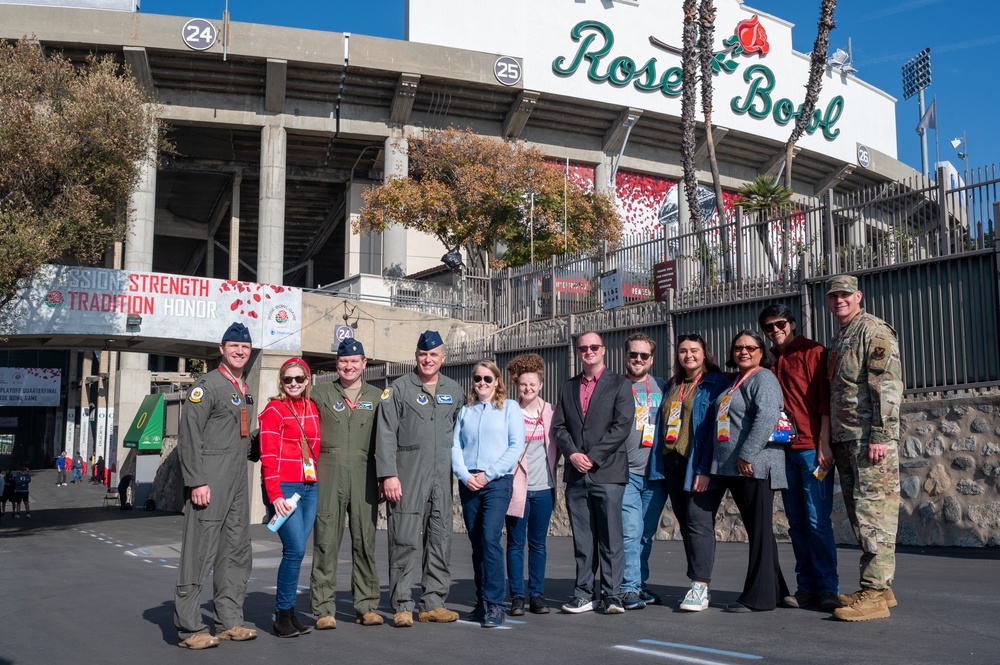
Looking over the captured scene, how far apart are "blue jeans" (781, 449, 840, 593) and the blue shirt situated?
188 centimetres

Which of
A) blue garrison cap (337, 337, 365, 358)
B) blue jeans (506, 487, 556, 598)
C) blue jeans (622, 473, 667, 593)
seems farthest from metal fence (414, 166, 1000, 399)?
blue garrison cap (337, 337, 365, 358)

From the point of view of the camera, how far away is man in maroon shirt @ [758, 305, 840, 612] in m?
6.36

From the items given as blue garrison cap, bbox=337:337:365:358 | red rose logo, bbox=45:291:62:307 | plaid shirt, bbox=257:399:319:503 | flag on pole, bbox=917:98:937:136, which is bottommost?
plaid shirt, bbox=257:399:319:503

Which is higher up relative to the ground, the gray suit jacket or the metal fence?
the metal fence

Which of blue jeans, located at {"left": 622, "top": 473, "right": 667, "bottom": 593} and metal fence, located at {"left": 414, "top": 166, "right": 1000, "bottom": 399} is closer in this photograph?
blue jeans, located at {"left": 622, "top": 473, "right": 667, "bottom": 593}

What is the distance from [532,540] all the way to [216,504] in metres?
2.27

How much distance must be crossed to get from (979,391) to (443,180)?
82.3 feet

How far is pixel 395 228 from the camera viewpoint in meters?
38.2

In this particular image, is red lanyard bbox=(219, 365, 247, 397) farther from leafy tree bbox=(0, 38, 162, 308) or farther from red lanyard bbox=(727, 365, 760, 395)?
leafy tree bbox=(0, 38, 162, 308)

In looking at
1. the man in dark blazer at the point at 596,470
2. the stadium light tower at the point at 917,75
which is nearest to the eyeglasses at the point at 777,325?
the man in dark blazer at the point at 596,470

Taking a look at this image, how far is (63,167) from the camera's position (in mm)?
19922

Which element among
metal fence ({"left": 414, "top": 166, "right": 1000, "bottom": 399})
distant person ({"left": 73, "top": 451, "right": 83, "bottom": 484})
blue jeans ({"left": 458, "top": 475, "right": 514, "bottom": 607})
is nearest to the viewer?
blue jeans ({"left": 458, "top": 475, "right": 514, "bottom": 607})

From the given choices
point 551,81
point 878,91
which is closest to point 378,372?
point 551,81

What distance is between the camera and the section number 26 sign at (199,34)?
33.6 m
